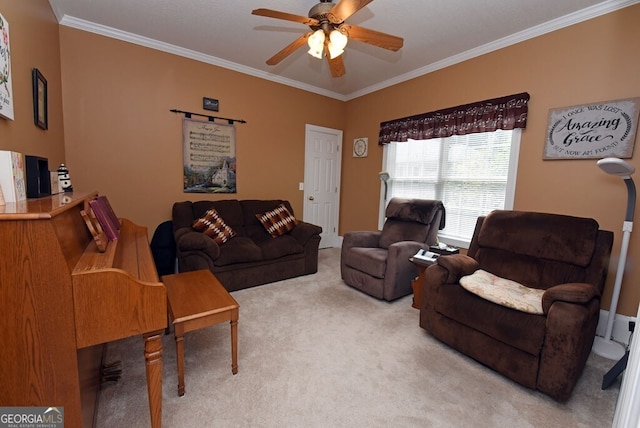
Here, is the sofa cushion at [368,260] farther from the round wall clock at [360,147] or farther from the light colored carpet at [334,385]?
the round wall clock at [360,147]

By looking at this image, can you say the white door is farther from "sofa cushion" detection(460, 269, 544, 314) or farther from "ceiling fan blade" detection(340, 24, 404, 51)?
"sofa cushion" detection(460, 269, 544, 314)

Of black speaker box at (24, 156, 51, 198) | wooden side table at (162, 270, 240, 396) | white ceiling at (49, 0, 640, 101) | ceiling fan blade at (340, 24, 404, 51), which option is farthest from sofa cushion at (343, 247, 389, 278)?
black speaker box at (24, 156, 51, 198)

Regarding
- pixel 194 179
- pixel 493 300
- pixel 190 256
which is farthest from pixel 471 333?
pixel 194 179

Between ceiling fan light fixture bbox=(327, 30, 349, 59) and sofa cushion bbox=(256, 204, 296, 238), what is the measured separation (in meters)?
2.19

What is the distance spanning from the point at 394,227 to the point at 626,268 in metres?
1.98

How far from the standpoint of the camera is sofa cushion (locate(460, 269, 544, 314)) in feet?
5.72

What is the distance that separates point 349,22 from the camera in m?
2.68

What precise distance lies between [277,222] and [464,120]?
256 centimetres

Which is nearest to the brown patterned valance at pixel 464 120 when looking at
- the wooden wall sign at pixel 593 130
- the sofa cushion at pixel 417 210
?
the wooden wall sign at pixel 593 130

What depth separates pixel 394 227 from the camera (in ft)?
11.3

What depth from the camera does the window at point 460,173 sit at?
3.00 m

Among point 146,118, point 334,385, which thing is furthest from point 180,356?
point 146,118

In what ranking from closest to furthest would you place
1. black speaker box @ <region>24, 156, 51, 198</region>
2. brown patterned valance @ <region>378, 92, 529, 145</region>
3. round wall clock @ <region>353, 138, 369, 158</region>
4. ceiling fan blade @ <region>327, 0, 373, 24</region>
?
black speaker box @ <region>24, 156, 51, 198</region>, ceiling fan blade @ <region>327, 0, 373, 24</region>, brown patterned valance @ <region>378, 92, 529, 145</region>, round wall clock @ <region>353, 138, 369, 158</region>

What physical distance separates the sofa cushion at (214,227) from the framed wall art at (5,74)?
1.79 m
